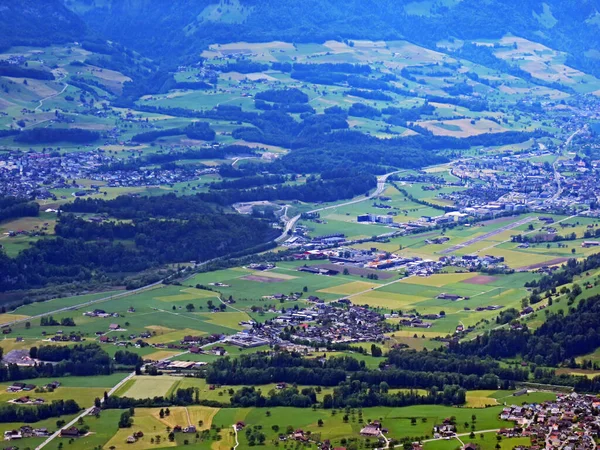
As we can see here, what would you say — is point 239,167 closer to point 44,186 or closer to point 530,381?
point 44,186

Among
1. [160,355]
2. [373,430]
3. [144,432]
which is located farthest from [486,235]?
[144,432]

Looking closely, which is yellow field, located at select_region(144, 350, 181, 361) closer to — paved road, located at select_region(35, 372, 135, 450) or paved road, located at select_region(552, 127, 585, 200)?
paved road, located at select_region(35, 372, 135, 450)

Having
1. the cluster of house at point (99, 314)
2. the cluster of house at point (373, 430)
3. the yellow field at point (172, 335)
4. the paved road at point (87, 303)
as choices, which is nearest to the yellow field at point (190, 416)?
the cluster of house at point (373, 430)

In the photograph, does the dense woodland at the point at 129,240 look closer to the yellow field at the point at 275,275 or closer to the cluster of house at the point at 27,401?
the yellow field at the point at 275,275

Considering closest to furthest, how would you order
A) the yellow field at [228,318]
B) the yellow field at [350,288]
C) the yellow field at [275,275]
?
the yellow field at [228,318]
the yellow field at [350,288]
the yellow field at [275,275]

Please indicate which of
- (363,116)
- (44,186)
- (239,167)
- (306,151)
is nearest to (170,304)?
(44,186)

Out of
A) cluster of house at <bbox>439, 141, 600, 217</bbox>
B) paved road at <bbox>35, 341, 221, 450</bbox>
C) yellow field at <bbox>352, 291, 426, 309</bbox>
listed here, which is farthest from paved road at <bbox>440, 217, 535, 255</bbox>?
paved road at <bbox>35, 341, 221, 450</bbox>
